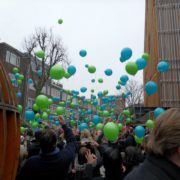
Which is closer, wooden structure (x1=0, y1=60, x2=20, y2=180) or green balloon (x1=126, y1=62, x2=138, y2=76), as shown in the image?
wooden structure (x1=0, y1=60, x2=20, y2=180)

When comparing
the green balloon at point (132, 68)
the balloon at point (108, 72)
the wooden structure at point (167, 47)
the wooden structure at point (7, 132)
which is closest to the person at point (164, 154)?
the wooden structure at point (7, 132)

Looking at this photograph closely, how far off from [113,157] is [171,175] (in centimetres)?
245

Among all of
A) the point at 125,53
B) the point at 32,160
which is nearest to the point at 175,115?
the point at 32,160

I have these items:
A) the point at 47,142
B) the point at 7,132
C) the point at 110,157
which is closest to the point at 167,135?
the point at 7,132

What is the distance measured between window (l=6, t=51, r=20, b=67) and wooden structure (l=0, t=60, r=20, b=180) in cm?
3308

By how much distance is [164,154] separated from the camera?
1552 mm

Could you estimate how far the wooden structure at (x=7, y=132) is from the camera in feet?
4.86

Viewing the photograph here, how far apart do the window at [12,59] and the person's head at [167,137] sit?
110 feet

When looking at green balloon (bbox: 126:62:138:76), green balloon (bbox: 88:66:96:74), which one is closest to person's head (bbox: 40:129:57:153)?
green balloon (bbox: 126:62:138:76)

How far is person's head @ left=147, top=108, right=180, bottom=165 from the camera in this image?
1.53 m

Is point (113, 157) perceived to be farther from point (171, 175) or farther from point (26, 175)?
point (171, 175)

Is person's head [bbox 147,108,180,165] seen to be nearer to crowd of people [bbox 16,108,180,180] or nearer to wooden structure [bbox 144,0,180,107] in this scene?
crowd of people [bbox 16,108,180,180]

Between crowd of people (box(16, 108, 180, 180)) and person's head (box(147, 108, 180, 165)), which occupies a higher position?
person's head (box(147, 108, 180, 165))

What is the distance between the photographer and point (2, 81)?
1614 mm
